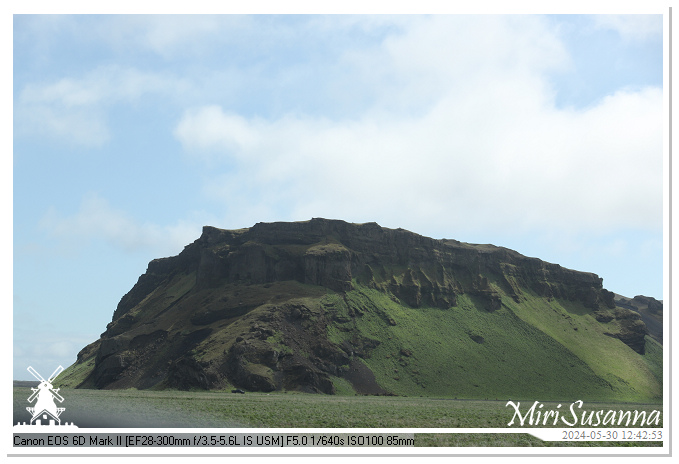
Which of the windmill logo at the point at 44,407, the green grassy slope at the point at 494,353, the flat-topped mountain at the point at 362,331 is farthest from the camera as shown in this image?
the green grassy slope at the point at 494,353

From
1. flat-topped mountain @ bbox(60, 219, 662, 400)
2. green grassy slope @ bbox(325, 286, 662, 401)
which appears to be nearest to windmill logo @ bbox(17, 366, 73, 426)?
flat-topped mountain @ bbox(60, 219, 662, 400)

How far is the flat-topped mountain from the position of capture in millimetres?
136000

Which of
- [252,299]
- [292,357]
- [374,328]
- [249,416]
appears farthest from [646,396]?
[249,416]

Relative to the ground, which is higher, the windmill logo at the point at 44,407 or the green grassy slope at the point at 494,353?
the green grassy slope at the point at 494,353

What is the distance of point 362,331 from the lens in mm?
156375

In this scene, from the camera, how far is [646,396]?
14925 cm

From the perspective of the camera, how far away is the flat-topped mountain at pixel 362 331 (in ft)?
446

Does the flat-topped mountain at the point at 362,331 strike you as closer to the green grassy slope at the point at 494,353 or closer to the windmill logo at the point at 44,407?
the green grassy slope at the point at 494,353

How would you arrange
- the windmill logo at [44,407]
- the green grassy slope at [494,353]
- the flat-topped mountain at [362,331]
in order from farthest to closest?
1. the green grassy slope at [494,353]
2. the flat-topped mountain at [362,331]
3. the windmill logo at [44,407]

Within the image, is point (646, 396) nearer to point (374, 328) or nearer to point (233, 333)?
point (374, 328)

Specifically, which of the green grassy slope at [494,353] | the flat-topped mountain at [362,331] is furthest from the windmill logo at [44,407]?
the green grassy slope at [494,353]

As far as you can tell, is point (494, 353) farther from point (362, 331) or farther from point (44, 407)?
point (44, 407)

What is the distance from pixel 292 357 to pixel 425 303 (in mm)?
60550
